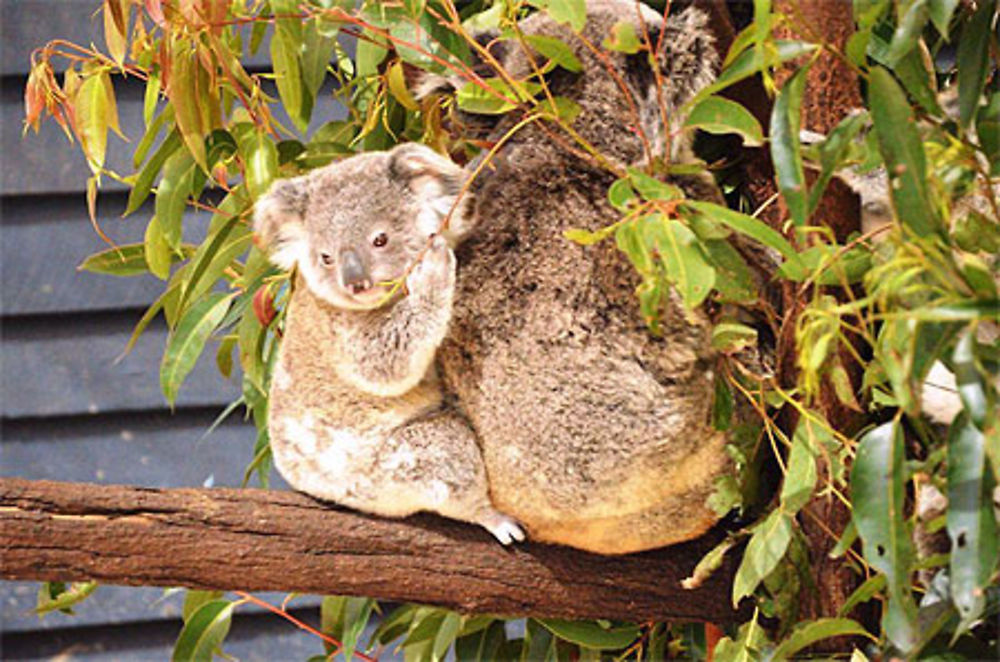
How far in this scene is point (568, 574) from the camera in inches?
74.6

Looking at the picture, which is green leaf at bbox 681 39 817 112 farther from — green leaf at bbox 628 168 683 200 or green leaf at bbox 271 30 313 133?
green leaf at bbox 271 30 313 133

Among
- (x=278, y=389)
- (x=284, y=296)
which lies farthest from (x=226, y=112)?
(x=278, y=389)

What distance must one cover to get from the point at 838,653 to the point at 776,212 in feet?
1.94

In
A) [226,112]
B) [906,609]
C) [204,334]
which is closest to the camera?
[906,609]

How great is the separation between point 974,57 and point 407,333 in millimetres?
833

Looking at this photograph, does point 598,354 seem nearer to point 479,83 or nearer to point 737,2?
point 479,83

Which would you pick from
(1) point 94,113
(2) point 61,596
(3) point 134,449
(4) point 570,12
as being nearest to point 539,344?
(4) point 570,12

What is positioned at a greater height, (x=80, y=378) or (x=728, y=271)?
(x=728, y=271)

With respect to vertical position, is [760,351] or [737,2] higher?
[737,2]

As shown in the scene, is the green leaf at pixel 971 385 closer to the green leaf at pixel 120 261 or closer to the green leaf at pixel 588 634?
the green leaf at pixel 588 634

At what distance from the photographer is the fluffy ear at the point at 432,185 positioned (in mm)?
1920

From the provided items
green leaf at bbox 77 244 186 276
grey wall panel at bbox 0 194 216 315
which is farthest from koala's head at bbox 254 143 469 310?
grey wall panel at bbox 0 194 216 315

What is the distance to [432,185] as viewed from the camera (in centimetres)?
192

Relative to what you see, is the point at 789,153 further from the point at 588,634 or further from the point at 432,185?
the point at 588,634
